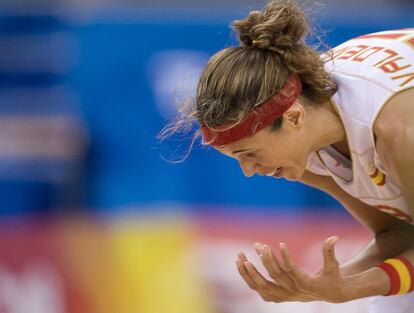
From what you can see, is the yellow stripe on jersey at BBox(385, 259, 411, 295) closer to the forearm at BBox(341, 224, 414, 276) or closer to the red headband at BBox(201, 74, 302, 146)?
the forearm at BBox(341, 224, 414, 276)

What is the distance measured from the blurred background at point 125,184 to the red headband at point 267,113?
206 cm

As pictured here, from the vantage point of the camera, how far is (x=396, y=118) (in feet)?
10.6

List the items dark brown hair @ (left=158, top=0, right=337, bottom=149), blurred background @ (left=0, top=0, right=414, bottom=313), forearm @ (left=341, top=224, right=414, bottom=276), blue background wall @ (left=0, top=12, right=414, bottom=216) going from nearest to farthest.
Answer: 1. dark brown hair @ (left=158, top=0, right=337, bottom=149)
2. forearm @ (left=341, top=224, right=414, bottom=276)
3. blurred background @ (left=0, top=0, right=414, bottom=313)
4. blue background wall @ (left=0, top=12, right=414, bottom=216)

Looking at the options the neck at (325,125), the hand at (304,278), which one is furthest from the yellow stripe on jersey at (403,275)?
the neck at (325,125)

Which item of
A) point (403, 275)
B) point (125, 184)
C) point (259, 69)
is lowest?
point (125, 184)

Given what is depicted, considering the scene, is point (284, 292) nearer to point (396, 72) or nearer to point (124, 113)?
point (396, 72)

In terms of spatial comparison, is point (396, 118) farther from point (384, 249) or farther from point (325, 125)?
point (384, 249)

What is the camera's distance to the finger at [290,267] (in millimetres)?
3260

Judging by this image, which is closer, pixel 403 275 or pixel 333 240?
pixel 333 240

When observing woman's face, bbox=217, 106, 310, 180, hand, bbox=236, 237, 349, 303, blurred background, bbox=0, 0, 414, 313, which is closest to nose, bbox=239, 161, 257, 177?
woman's face, bbox=217, 106, 310, 180

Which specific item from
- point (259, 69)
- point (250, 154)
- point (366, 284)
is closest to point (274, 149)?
point (250, 154)

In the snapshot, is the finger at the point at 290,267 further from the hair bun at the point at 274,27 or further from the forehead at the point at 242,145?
the hair bun at the point at 274,27

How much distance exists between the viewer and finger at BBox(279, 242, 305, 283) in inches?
128

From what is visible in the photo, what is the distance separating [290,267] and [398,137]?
0.52m
